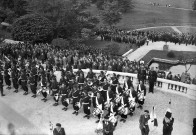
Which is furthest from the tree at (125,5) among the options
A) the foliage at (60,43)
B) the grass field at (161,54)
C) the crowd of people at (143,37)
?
the foliage at (60,43)

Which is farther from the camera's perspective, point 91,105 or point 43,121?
point 91,105

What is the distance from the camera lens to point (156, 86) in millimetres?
21859

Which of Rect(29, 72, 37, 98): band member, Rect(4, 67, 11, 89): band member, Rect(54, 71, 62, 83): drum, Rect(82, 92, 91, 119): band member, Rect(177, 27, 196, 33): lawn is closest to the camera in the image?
Rect(82, 92, 91, 119): band member

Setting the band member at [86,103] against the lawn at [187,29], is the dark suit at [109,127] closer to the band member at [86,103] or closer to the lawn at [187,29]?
the band member at [86,103]

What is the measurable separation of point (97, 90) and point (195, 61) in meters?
19.7

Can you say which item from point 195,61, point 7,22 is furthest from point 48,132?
point 7,22

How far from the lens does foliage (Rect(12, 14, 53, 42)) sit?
3862 cm

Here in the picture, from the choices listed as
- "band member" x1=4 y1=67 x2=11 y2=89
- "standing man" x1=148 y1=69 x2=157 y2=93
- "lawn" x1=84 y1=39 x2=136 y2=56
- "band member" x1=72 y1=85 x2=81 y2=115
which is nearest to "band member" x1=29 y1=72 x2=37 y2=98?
"band member" x1=4 y1=67 x2=11 y2=89

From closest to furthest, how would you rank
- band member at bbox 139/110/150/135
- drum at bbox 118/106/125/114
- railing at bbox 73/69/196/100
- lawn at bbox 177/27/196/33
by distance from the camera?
band member at bbox 139/110/150/135
drum at bbox 118/106/125/114
railing at bbox 73/69/196/100
lawn at bbox 177/27/196/33

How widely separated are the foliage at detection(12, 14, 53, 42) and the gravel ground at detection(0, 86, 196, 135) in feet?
57.8

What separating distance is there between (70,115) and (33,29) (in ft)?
71.6

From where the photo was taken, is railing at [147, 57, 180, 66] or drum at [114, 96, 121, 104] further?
railing at [147, 57, 180, 66]

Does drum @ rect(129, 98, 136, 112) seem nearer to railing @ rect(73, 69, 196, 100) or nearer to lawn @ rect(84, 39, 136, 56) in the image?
railing @ rect(73, 69, 196, 100)

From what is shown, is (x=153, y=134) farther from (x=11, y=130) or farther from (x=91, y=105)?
(x=11, y=130)
